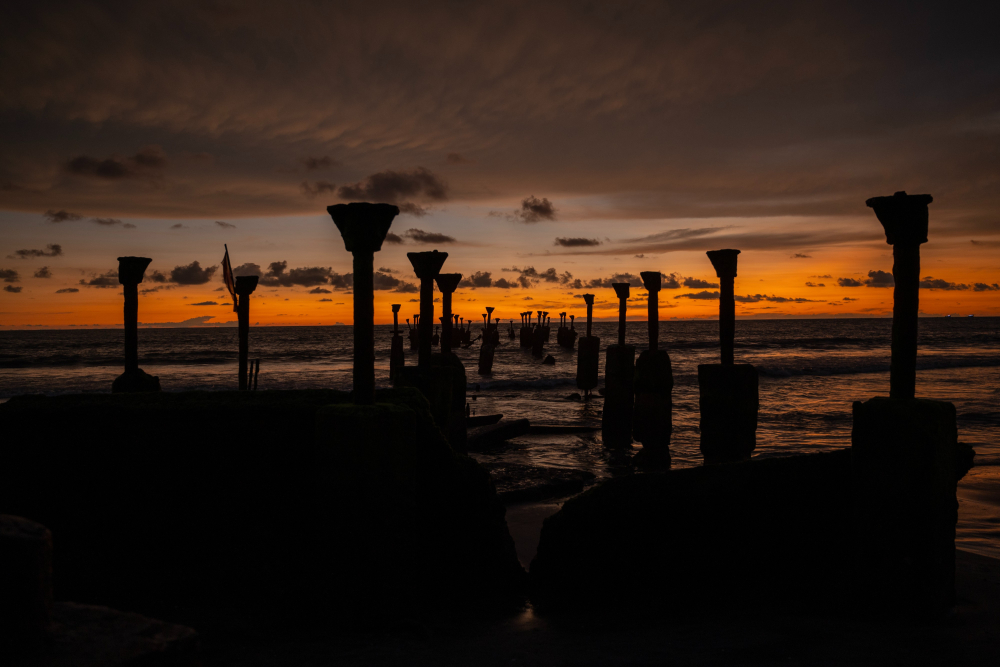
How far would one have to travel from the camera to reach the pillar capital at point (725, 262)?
7.85m

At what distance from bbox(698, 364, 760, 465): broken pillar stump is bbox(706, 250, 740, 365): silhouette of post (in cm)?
28

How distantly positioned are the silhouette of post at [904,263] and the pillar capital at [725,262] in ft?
10.8

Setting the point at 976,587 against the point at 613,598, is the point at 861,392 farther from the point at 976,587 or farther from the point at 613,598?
the point at 613,598

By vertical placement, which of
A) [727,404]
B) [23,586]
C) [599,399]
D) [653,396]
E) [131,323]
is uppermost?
[131,323]

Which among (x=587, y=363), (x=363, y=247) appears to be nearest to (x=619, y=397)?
(x=587, y=363)

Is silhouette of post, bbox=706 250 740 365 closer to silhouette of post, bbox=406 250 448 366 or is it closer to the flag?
silhouette of post, bbox=406 250 448 366

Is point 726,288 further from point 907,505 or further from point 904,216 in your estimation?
point 907,505

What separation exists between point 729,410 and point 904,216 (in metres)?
3.75

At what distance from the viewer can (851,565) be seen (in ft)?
14.5

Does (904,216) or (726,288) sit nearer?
(904,216)

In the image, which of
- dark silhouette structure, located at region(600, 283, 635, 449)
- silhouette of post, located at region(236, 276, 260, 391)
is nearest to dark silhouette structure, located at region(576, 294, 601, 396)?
dark silhouette structure, located at region(600, 283, 635, 449)

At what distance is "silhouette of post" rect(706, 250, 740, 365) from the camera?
786cm

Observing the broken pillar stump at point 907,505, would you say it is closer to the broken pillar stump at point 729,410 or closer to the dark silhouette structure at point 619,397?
the broken pillar stump at point 729,410

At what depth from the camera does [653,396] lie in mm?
10898
